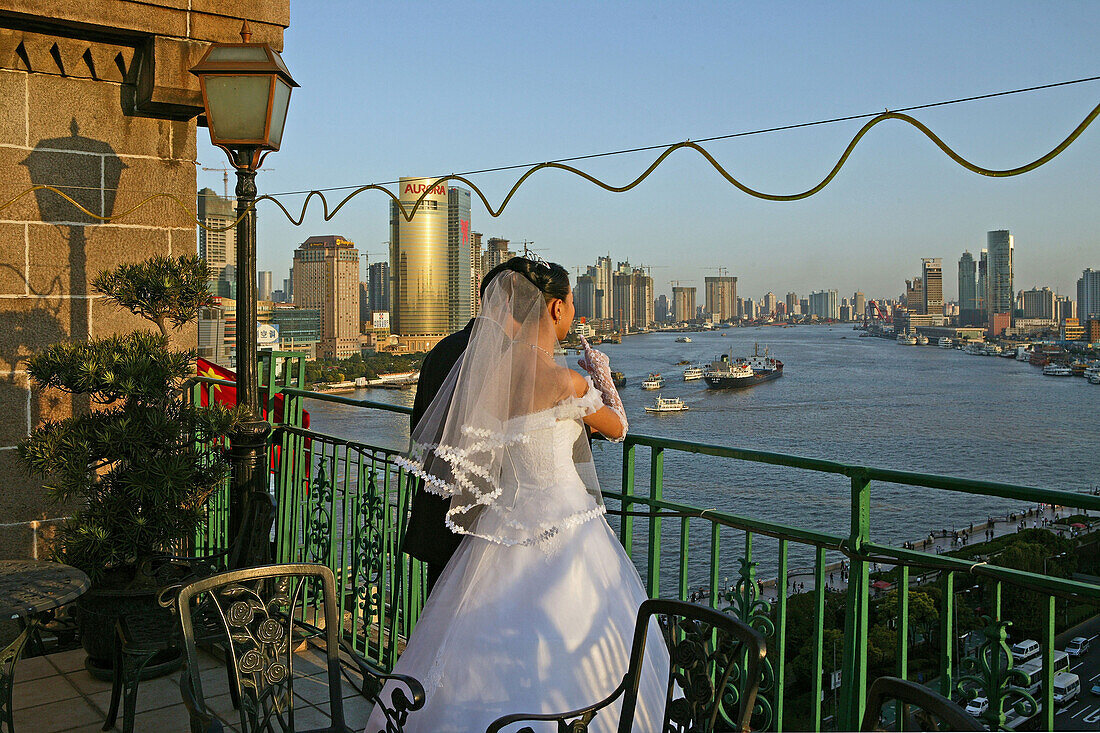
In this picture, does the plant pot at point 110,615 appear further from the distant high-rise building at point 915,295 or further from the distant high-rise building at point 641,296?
the distant high-rise building at point 915,295

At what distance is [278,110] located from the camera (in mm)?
3664

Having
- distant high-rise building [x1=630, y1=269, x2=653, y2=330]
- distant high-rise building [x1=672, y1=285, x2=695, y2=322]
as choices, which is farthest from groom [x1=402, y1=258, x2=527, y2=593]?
distant high-rise building [x1=672, y1=285, x2=695, y2=322]

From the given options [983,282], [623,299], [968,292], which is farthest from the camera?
[968,292]

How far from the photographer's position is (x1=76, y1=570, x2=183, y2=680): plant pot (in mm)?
3582

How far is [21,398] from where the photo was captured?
447 centimetres

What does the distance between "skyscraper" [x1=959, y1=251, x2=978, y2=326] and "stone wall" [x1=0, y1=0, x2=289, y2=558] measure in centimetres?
3444

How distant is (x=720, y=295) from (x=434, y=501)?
131 feet

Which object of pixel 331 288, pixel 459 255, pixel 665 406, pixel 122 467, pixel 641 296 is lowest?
pixel 665 406

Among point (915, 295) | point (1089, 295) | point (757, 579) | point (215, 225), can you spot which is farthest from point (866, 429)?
point (757, 579)

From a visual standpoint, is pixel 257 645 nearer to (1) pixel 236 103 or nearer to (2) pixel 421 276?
(1) pixel 236 103

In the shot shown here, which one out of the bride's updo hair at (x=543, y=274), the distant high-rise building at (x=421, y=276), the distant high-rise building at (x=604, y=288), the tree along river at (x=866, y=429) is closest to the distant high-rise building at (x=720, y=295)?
the tree along river at (x=866, y=429)

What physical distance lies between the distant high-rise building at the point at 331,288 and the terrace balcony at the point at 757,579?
19628 millimetres

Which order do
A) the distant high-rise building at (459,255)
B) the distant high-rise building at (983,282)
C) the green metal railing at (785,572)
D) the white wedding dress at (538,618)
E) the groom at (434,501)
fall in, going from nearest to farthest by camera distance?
the green metal railing at (785,572), the white wedding dress at (538,618), the groom at (434,501), the distant high-rise building at (459,255), the distant high-rise building at (983,282)

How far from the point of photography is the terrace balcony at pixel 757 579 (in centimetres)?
183
